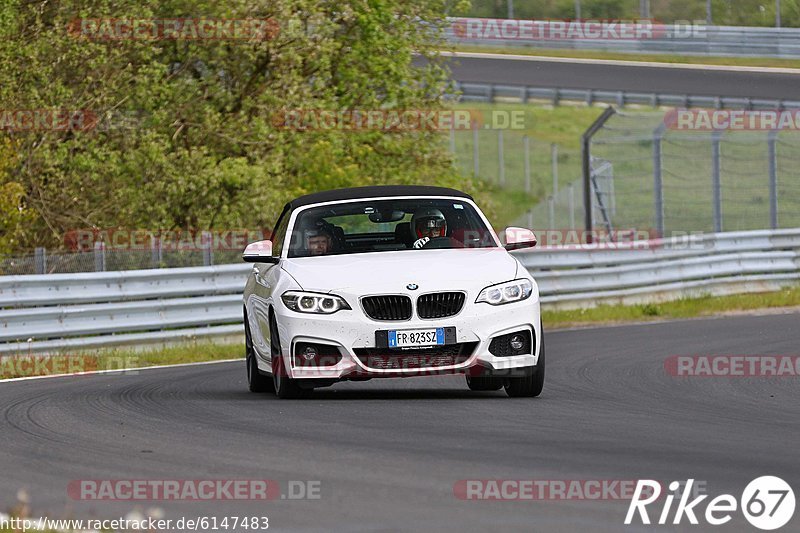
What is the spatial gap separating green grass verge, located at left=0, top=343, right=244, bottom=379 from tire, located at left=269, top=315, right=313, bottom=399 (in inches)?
218

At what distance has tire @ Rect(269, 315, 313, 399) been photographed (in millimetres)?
11258

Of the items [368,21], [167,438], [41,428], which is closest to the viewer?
[167,438]

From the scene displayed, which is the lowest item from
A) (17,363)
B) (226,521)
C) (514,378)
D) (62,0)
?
(17,363)

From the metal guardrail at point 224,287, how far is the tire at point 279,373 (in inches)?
273

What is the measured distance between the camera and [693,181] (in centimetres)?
5078

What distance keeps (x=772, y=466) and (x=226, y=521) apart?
2.73 metres

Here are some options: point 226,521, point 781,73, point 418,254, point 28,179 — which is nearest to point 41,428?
point 418,254

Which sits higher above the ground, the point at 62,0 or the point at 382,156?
the point at 62,0

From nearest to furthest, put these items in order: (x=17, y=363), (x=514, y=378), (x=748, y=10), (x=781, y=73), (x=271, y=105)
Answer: (x=514, y=378), (x=17, y=363), (x=271, y=105), (x=781, y=73), (x=748, y=10)

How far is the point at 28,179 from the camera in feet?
80.9

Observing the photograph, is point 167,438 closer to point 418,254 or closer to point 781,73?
point 418,254

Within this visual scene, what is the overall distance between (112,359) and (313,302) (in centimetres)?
751
